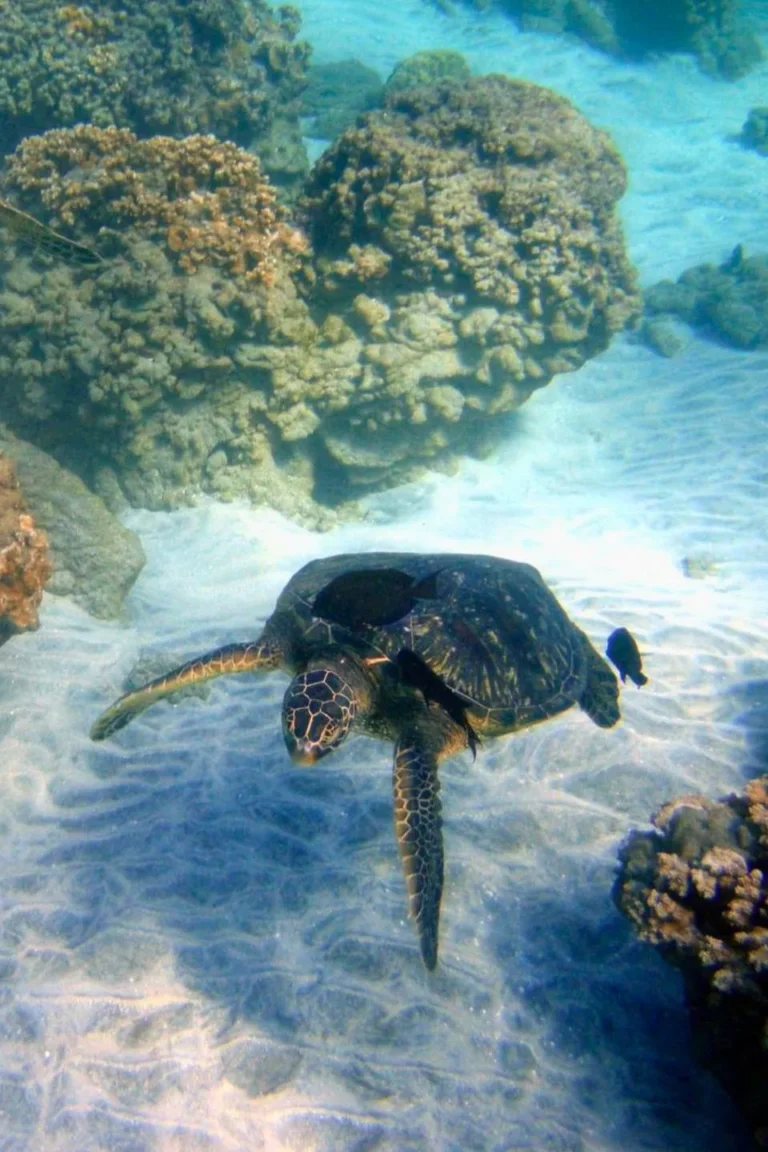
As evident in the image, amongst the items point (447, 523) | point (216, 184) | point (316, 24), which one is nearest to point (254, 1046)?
point (447, 523)

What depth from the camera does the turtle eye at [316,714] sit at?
3.41 m

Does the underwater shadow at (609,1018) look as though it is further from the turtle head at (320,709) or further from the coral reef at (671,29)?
the coral reef at (671,29)

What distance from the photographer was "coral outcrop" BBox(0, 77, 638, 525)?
261 inches

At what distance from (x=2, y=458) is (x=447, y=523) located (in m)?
5.11

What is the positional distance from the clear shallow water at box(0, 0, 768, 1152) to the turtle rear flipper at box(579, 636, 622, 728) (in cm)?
26

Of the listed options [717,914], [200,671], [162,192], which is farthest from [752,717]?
[162,192]

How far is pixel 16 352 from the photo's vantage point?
6602 millimetres

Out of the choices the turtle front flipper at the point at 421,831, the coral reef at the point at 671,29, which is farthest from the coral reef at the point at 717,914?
the coral reef at the point at 671,29

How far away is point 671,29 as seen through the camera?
69.0ft

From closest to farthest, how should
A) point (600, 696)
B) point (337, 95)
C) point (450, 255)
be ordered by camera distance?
point (600, 696) → point (450, 255) → point (337, 95)

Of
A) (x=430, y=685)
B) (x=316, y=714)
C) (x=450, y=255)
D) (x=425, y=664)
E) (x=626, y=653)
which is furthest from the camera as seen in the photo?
(x=450, y=255)

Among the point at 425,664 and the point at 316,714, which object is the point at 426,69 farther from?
the point at 316,714

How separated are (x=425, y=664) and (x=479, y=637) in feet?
1.98

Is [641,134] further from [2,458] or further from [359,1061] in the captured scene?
[359,1061]
